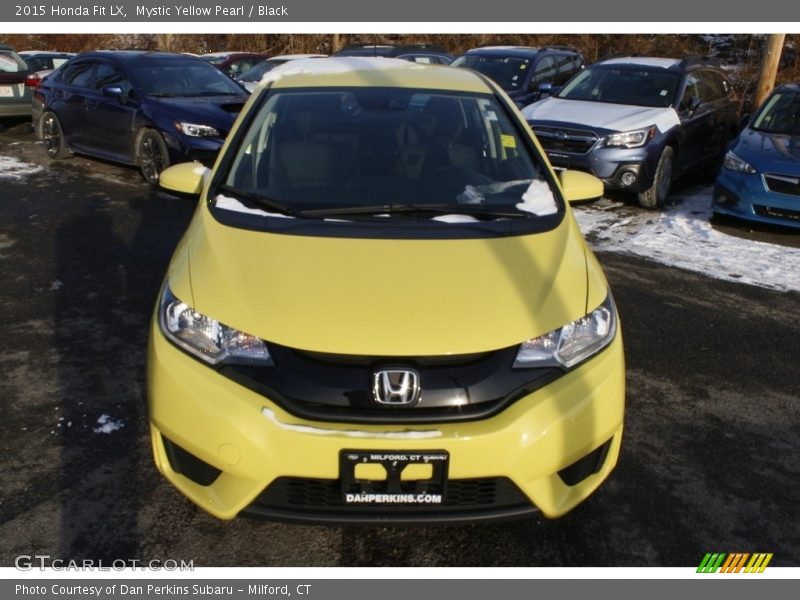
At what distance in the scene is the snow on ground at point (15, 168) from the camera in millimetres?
10047

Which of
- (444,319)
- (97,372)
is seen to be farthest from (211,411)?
(97,372)

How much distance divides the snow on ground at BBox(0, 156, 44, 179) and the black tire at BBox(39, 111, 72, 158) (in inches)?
15.7

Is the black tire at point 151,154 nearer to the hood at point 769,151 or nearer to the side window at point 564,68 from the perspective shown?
the hood at point 769,151

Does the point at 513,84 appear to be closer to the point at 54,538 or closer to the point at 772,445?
Answer: the point at 772,445

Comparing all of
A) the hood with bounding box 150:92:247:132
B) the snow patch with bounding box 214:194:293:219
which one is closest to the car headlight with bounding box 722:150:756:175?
the hood with bounding box 150:92:247:132

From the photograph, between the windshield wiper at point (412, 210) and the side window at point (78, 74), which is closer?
the windshield wiper at point (412, 210)

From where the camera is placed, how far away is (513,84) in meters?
11.8

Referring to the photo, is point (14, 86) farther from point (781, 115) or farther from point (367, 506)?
point (367, 506)

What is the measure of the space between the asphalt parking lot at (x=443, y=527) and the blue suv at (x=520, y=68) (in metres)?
6.13

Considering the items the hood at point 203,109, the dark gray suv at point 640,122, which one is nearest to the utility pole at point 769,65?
the dark gray suv at point 640,122

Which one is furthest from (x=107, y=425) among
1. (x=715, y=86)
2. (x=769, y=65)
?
(x=769, y=65)

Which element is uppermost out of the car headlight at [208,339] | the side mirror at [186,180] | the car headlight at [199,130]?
the side mirror at [186,180]

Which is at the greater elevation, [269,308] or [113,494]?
[269,308]

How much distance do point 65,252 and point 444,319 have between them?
16.6ft
